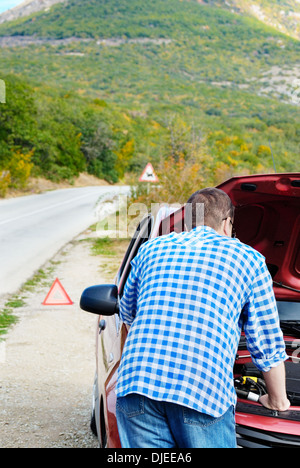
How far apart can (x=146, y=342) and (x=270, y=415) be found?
33.1 inches

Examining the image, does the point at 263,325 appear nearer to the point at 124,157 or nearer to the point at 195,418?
the point at 195,418

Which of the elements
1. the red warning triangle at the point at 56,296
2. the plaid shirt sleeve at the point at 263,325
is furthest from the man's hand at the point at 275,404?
the red warning triangle at the point at 56,296

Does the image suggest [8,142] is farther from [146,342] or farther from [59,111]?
[146,342]

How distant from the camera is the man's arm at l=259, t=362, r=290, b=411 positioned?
2.14 metres

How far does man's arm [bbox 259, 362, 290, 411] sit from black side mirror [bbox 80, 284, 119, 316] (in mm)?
858

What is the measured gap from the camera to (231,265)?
6.64ft

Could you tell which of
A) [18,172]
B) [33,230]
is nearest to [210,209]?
[33,230]

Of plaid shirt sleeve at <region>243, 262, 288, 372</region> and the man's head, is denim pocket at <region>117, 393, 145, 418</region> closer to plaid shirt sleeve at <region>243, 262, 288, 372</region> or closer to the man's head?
plaid shirt sleeve at <region>243, 262, 288, 372</region>

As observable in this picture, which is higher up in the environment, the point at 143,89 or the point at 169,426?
the point at 143,89

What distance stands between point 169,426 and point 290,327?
2.00m

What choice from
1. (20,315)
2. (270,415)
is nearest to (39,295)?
(20,315)

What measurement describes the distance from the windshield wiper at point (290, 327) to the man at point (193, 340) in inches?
64.6

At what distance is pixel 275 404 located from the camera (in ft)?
7.56

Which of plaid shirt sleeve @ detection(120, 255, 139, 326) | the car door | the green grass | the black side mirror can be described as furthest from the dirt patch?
plaid shirt sleeve @ detection(120, 255, 139, 326)
